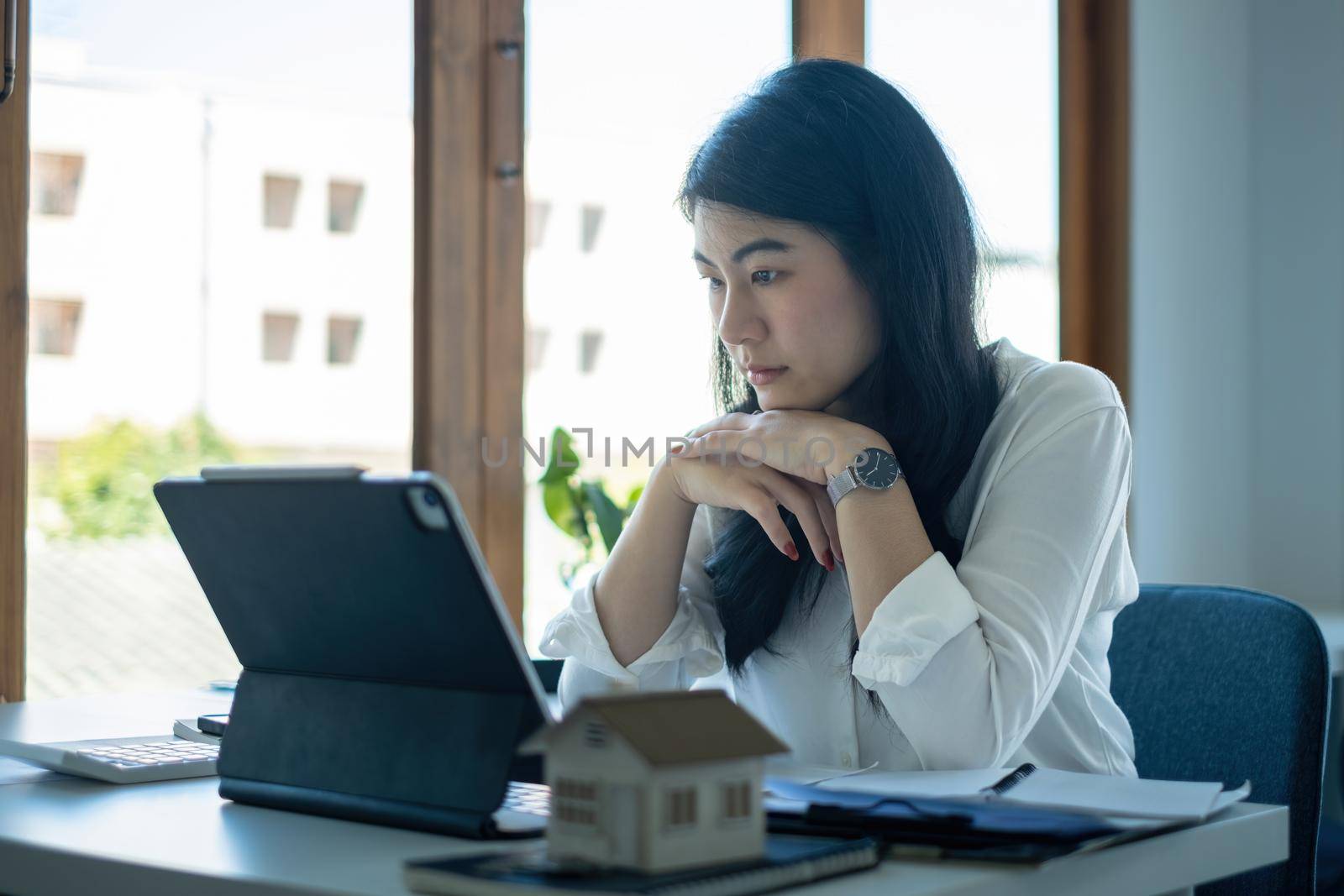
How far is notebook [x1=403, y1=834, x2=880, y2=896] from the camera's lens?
660mm

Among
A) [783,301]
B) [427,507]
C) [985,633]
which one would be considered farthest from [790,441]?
[427,507]

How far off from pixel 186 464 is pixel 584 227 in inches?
33.2

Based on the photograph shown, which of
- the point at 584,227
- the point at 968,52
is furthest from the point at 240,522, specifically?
the point at 968,52

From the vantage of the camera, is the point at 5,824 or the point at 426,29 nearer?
the point at 5,824

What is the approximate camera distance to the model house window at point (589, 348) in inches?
100.0

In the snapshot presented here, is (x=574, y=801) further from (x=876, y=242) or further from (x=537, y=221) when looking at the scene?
(x=537, y=221)

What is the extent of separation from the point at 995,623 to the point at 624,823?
1.81ft

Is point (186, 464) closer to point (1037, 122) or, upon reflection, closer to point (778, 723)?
point (778, 723)

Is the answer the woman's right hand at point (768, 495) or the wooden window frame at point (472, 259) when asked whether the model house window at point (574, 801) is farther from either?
the wooden window frame at point (472, 259)

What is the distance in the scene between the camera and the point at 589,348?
101 inches

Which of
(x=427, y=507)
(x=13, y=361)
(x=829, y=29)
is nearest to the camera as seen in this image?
(x=427, y=507)

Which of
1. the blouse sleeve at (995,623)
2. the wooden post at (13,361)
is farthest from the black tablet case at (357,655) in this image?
the wooden post at (13,361)

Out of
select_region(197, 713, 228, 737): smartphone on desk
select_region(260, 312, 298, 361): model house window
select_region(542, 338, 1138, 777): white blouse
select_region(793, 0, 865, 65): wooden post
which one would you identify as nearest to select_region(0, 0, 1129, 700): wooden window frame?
select_region(260, 312, 298, 361): model house window

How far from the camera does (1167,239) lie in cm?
333
